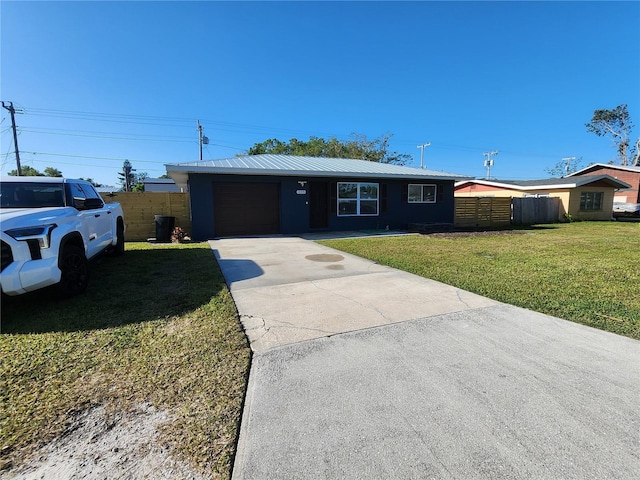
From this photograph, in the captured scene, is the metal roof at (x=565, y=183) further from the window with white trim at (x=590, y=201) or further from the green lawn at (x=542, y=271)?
the green lawn at (x=542, y=271)

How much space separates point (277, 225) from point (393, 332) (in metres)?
9.84

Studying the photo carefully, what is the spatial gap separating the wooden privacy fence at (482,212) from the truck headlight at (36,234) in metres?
16.7

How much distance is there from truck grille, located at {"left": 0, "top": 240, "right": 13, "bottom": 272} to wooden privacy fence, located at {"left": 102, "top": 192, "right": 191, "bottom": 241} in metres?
8.43

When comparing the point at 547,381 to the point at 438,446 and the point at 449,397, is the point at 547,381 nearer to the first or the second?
the point at 449,397

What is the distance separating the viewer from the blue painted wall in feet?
37.1

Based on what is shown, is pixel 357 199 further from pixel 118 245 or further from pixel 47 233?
pixel 47 233

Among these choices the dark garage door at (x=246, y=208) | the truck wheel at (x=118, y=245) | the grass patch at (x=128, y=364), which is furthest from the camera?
the dark garage door at (x=246, y=208)

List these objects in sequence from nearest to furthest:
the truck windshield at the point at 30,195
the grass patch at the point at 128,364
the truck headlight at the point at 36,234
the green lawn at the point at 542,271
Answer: the grass patch at the point at 128,364 < the truck headlight at the point at 36,234 < the green lawn at the point at 542,271 < the truck windshield at the point at 30,195

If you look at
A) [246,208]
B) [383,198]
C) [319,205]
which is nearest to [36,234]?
[246,208]

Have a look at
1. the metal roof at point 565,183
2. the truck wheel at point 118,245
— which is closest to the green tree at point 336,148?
the metal roof at point 565,183

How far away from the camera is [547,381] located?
248 cm

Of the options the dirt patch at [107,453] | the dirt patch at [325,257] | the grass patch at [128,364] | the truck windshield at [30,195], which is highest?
the truck windshield at [30,195]

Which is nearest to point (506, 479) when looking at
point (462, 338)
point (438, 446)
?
point (438, 446)

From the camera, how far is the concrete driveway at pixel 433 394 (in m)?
1.74
